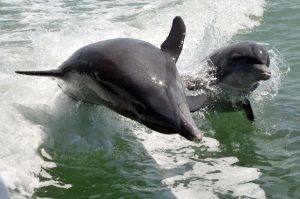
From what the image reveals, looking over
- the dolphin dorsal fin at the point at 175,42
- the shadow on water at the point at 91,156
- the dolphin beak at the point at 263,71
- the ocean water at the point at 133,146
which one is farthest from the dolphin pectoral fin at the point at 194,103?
the dolphin beak at the point at 263,71

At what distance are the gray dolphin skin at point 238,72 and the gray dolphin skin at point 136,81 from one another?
4.46 feet

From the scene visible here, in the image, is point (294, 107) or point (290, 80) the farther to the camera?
point (290, 80)

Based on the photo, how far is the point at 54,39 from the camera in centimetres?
1336

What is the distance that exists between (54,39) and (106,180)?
7519 millimetres

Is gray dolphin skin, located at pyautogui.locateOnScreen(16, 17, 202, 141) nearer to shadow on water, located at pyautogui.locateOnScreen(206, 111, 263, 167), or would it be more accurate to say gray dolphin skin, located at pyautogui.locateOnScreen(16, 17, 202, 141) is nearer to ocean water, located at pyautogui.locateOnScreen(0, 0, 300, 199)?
ocean water, located at pyautogui.locateOnScreen(0, 0, 300, 199)

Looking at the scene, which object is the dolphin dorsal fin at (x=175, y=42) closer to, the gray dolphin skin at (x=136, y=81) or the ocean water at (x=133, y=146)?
the gray dolphin skin at (x=136, y=81)

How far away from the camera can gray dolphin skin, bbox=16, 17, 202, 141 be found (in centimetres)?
532

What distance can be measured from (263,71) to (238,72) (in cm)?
54

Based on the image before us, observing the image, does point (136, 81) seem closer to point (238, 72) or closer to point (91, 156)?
point (91, 156)

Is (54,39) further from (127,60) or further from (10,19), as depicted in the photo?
(127,60)

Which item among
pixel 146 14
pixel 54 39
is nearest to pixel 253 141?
pixel 54 39

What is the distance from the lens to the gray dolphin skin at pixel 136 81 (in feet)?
17.4

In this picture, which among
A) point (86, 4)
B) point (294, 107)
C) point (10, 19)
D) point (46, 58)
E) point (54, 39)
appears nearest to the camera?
point (294, 107)

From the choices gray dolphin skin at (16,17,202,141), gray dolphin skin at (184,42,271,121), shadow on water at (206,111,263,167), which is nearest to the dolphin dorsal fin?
gray dolphin skin at (16,17,202,141)
